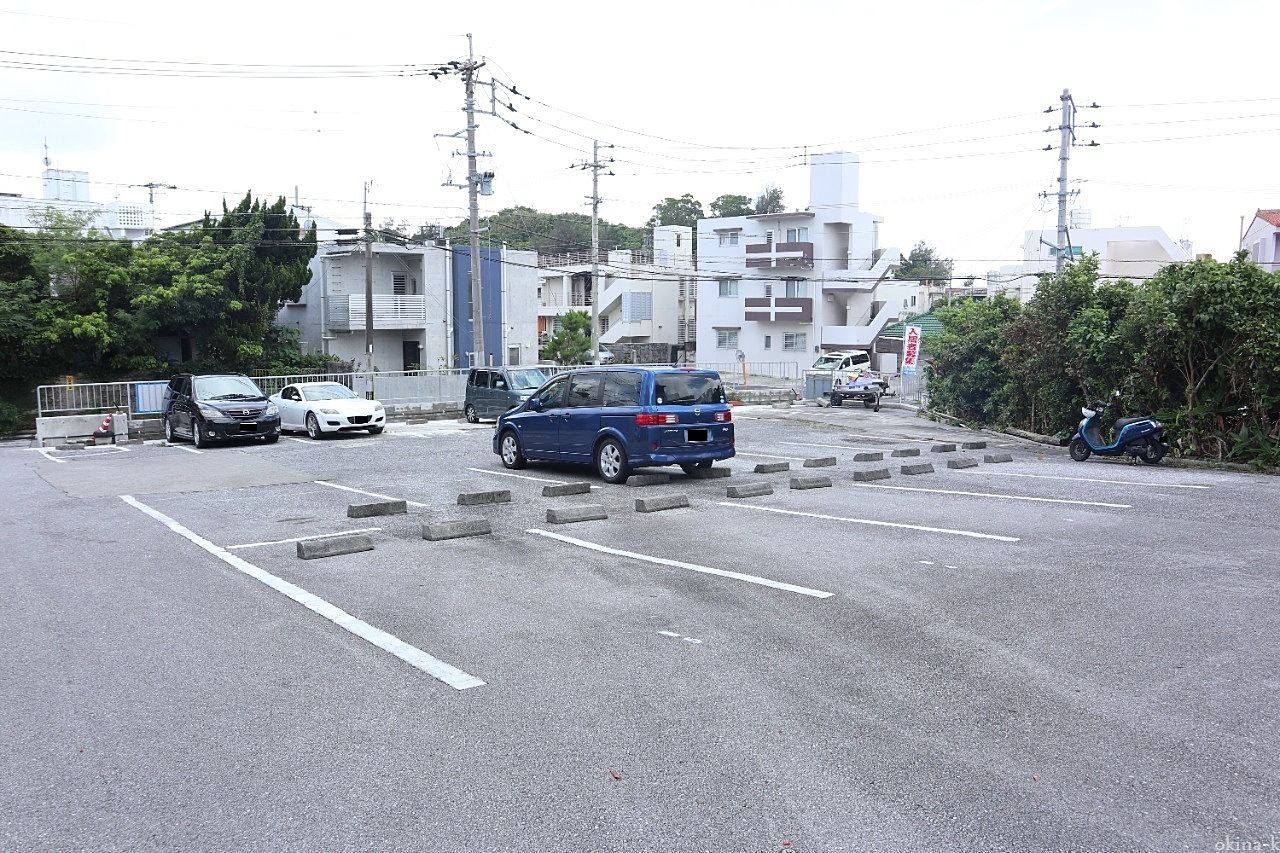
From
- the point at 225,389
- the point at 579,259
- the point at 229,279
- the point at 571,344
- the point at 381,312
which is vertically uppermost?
the point at 579,259

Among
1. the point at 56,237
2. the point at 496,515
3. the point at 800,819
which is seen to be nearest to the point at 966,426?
the point at 496,515

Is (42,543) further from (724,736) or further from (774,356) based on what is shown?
(774,356)

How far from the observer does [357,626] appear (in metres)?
7.30

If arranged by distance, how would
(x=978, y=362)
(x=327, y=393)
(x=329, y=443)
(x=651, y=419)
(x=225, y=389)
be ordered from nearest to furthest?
1. (x=651, y=419)
2. (x=329, y=443)
3. (x=225, y=389)
4. (x=327, y=393)
5. (x=978, y=362)

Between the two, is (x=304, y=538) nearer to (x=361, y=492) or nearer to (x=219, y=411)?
(x=361, y=492)

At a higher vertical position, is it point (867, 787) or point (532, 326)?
point (532, 326)

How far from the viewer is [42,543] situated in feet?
36.3

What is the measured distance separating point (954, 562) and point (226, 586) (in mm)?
6785

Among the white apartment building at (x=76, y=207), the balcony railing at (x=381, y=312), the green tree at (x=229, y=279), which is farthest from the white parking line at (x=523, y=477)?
the white apartment building at (x=76, y=207)

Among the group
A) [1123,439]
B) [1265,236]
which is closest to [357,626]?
[1123,439]

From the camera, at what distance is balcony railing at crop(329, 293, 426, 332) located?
4119cm

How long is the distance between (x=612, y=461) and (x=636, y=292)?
5328cm

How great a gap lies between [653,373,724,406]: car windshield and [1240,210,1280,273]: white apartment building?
35277 mm

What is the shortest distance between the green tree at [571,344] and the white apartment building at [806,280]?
17271 millimetres
